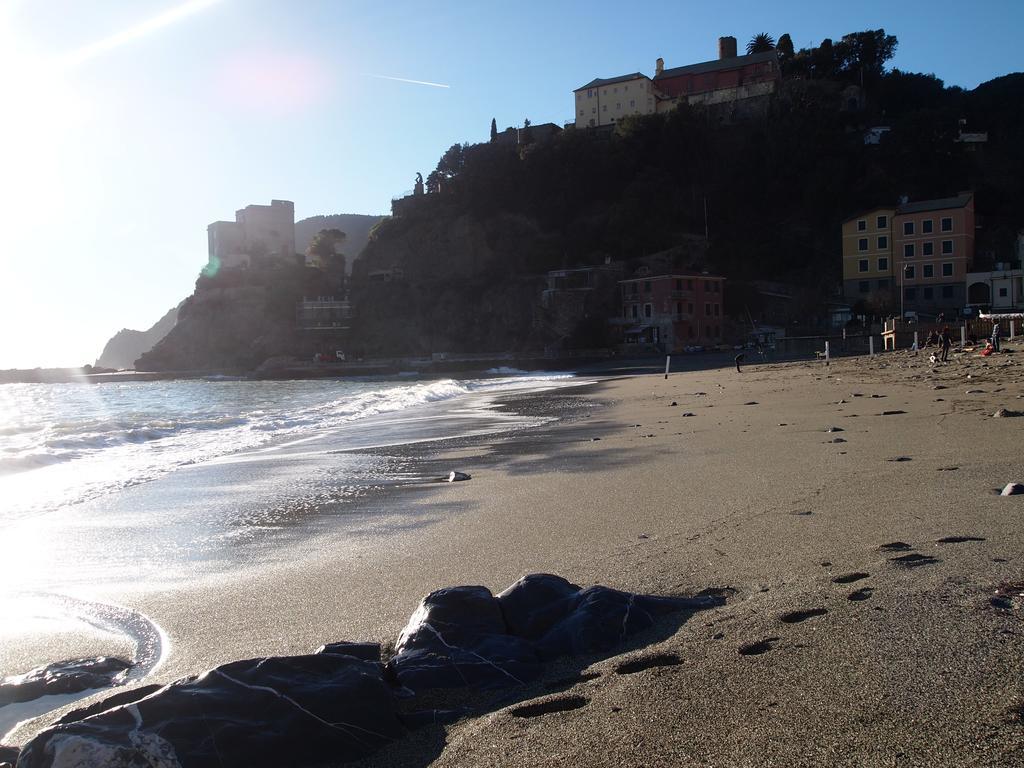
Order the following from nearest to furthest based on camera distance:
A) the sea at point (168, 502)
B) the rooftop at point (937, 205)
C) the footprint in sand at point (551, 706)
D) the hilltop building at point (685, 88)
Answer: the footprint in sand at point (551, 706)
the sea at point (168, 502)
the rooftop at point (937, 205)
the hilltop building at point (685, 88)

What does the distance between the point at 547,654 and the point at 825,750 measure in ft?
4.43

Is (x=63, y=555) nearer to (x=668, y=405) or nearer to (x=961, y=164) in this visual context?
(x=668, y=405)

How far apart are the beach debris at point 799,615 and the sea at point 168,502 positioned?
116 inches

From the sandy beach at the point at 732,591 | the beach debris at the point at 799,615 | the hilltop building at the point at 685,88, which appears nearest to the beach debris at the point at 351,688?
the sandy beach at the point at 732,591

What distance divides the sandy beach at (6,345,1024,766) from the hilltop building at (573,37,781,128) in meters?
74.5

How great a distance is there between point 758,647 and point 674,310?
193ft

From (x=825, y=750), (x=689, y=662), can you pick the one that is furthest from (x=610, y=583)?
(x=825, y=750)

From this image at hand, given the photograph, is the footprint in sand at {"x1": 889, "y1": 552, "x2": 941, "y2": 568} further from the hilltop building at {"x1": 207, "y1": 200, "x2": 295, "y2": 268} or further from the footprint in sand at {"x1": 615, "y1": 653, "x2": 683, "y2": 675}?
the hilltop building at {"x1": 207, "y1": 200, "x2": 295, "y2": 268}

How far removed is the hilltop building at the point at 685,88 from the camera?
248ft

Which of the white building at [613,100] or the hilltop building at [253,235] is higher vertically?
the white building at [613,100]

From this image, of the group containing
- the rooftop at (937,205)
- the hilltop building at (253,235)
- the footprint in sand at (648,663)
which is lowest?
the footprint in sand at (648,663)

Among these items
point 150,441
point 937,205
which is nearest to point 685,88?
point 937,205

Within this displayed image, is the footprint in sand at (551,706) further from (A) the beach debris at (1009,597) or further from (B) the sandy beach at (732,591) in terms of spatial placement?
(A) the beach debris at (1009,597)

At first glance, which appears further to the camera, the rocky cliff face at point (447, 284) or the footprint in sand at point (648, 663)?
the rocky cliff face at point (447, 284)
